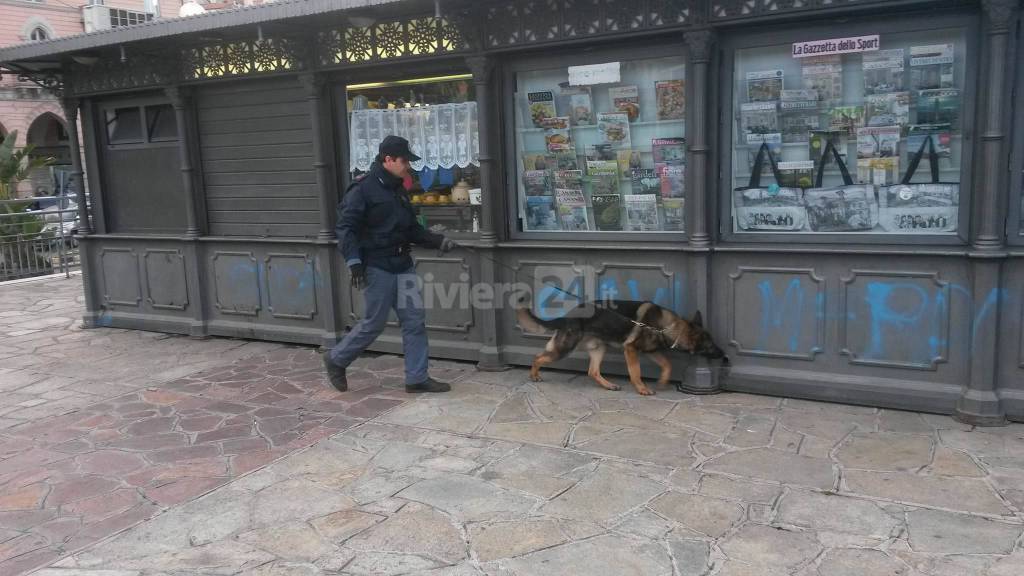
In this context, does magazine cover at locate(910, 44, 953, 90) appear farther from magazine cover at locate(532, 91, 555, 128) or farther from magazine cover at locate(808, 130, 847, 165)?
magazine cover at locate(532, 91, 555, 128)

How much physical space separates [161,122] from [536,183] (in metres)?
4.88

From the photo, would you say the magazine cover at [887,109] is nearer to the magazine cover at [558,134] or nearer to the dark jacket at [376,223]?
the magazine cover at [558,134]

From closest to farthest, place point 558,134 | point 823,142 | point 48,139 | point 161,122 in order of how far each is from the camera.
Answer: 1. point 823,142
2. point 558,134
3. point 161,122
4. point 48,139

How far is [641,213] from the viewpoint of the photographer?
664 cm

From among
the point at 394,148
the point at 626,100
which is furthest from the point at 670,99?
the point at 394,148

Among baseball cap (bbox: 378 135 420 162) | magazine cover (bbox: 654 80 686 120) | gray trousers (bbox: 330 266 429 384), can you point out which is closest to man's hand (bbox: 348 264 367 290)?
gray trousers (bbox: 330 266 429 384)

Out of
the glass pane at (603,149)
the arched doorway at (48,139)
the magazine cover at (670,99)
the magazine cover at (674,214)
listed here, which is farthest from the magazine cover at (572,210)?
the arched doorway at (48,139)

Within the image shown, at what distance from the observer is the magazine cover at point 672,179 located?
6.39 meters

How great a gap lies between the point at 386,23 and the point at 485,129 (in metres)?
1.43

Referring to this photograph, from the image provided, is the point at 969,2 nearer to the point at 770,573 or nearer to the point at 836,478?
the point at 836,478

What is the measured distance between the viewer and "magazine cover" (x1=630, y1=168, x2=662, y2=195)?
6.52m

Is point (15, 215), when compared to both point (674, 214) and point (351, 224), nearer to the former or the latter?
point (351, 224)

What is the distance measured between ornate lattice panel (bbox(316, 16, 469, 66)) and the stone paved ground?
3.05 meters

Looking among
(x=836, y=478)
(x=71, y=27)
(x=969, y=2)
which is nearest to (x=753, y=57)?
(x=969, y=2)
